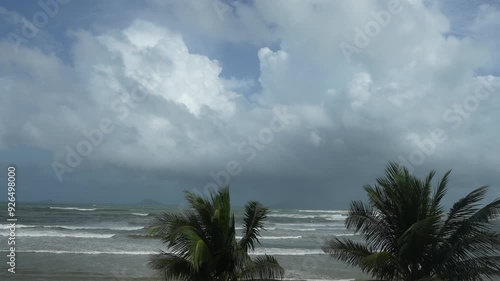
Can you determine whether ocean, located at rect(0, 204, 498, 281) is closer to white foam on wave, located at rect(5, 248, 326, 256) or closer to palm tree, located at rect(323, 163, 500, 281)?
white foam on wave, located at rect(5, 248, 326, 256)

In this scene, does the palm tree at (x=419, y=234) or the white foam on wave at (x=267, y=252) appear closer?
the palm tree at (x=419, y=234)

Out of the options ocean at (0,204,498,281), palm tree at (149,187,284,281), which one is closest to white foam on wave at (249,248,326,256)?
ocean at (0,204,498,281)

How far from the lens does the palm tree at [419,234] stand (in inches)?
341

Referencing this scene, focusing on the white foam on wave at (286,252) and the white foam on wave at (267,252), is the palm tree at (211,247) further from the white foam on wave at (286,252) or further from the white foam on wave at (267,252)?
the white foam on wave at (286,252)

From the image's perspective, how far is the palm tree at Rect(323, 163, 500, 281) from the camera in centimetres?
866

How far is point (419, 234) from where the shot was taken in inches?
333

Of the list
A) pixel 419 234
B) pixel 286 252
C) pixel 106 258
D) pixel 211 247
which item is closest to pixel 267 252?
pixel 286 252

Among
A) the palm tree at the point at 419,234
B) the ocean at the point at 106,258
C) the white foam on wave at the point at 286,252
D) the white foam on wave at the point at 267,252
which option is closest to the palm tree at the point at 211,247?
the palm tree at the point at 419,234

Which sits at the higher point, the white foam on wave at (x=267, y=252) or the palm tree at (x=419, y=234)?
the palm tree at (x=419, y=234)

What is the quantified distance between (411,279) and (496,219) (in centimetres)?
192

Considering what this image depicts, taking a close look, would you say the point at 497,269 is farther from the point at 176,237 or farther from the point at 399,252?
the point at 176,237

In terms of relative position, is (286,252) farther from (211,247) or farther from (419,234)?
(419,234)

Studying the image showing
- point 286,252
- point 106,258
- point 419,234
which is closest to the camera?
point 419,234

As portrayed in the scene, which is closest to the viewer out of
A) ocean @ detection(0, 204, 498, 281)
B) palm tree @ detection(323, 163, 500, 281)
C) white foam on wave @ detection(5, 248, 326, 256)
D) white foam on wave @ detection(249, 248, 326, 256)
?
palm tree @ detection(323, 163, 500, 281)
